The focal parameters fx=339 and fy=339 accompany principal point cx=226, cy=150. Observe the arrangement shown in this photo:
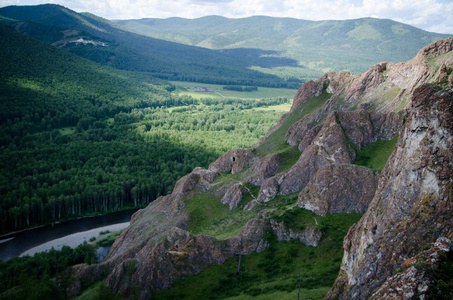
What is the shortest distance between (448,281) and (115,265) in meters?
54.4

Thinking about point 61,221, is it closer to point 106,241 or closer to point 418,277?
point 106,241

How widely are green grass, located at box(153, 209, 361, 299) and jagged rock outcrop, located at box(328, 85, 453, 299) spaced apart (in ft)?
51.0

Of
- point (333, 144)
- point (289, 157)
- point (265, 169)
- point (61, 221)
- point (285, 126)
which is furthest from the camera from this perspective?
point (61, 221)

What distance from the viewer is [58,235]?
109 meters

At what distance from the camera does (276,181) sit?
74.4 meters

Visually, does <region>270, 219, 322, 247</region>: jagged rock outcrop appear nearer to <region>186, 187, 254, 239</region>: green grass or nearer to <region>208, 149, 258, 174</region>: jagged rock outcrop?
<region>186, 187, 254, 239</region>: green grass

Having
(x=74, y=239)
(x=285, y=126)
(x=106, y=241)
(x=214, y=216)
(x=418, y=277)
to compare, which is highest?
(x=418, y=277)

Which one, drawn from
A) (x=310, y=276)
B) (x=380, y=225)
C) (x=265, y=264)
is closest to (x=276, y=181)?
(x=265, y=264)

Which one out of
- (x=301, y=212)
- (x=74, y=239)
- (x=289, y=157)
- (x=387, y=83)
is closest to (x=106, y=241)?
(x=74, y=239)

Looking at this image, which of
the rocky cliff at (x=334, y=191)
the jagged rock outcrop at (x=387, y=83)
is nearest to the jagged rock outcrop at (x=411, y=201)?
the rocky cliff at (x=334, y=191)

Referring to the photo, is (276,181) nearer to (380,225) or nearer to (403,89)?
(403,89)

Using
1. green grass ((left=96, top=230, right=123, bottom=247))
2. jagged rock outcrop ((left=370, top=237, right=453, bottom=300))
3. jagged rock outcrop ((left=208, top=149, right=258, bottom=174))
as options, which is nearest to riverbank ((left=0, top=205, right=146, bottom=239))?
green grass ((left=96, top=230, right=123, bottom=247))

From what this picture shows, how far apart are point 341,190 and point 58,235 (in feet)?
299

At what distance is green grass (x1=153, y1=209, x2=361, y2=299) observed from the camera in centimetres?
4906
